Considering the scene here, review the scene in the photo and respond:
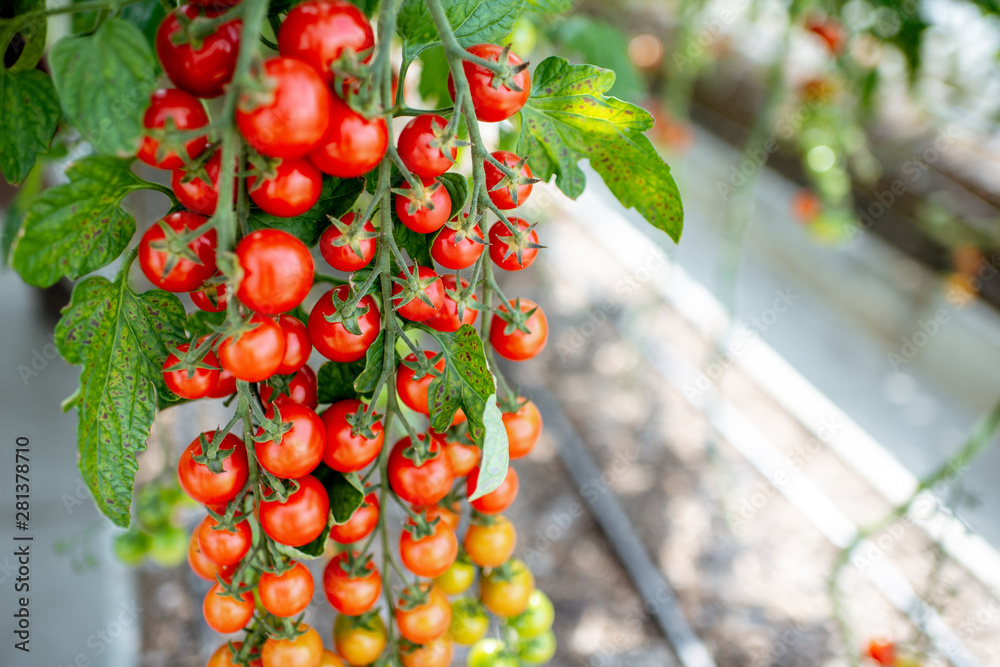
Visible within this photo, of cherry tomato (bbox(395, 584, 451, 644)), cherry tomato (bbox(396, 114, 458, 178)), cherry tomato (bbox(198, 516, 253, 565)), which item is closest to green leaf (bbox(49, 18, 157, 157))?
cherry tomato (bbox(396, 114, 458, 178))

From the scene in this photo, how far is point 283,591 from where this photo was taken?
0.41 m

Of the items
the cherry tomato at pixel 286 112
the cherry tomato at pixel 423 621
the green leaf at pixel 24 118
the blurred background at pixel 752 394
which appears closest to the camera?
the cherry tomato at pixel 286 112

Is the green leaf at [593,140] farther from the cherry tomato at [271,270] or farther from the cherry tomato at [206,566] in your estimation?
the cherry tomato at [206,566]

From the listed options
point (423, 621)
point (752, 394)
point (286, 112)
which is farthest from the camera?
point (752, 394)

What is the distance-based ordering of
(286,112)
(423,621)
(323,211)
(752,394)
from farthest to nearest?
(752,394), (423,621), (323,211), (286,112)

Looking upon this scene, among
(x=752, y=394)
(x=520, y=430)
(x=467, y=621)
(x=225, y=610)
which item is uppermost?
(x=520, y=430)

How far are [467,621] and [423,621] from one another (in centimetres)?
Result: 11

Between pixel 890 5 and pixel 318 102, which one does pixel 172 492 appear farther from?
pixel 890 5

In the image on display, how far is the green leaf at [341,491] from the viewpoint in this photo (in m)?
0.40

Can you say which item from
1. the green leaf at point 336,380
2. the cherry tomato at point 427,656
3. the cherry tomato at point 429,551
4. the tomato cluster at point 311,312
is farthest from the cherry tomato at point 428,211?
the cherry tomato at point 427,656

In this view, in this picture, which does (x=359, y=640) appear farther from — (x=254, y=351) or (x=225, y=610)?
(x=254, y=351)

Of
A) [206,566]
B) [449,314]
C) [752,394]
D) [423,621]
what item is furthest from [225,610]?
[752,394]

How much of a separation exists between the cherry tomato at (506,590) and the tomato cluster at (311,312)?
30 millimetres

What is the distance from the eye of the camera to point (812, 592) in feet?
4.42
